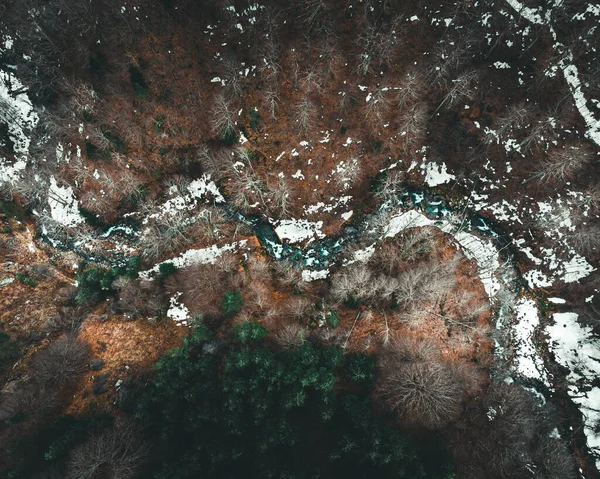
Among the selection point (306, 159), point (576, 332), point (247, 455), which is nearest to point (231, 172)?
point (306, 159)

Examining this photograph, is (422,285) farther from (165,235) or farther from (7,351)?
(7,351)

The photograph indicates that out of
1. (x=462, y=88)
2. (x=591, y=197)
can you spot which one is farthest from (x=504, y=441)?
(x=462, y=88)

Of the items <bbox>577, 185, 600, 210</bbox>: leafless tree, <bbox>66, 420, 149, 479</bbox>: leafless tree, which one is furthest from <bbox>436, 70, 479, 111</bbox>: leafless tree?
<bbox>66, 420, 149, 479</bbox>: leafless tree

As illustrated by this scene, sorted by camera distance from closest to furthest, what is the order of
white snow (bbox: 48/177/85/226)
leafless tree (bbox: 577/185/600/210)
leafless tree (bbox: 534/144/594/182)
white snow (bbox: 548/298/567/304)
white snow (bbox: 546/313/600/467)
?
white snow (bbox: 546/313/600/467) < leafless tree (bbox: 534/144/594/182) < leafless tree (bbox: 577/185/600/210) < white snow (bbox: 548/298/567/304) < white snow (bbox: 48/177/85/226)

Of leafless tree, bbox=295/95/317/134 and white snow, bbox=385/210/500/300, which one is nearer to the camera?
leafless tree, bbox=295/95/317/134

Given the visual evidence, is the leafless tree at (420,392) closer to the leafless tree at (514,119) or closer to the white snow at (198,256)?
the white snow at (198,256)

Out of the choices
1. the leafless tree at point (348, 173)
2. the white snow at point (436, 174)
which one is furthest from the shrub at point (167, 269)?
the white snow at point (436, 174)

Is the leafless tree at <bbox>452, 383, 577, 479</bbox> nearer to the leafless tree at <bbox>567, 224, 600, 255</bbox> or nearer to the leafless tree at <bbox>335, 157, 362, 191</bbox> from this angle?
the leafless tree at <bbox>567, 224, 600, 255</bbox>
